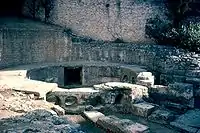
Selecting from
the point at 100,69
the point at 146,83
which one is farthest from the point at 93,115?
the point at 100,69

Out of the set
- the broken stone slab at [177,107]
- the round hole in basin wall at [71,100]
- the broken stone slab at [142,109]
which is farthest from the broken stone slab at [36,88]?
A: the broken stone slab at [177,107]

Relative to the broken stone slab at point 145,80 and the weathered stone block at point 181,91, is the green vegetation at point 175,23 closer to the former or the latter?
the broken stone slab at point 145,80

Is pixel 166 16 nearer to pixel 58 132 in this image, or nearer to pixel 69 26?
pixel 69 26

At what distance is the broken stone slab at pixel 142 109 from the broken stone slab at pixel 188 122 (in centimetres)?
103

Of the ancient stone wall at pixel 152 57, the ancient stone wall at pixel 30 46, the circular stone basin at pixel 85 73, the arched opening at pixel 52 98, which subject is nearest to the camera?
the arched opening at pixel 52 98

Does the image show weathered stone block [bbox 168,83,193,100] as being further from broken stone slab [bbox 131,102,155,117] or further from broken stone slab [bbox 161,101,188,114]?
broken stone slab [bbox 131,102,155,117]

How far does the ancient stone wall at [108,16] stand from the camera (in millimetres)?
17953

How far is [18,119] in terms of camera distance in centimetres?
673

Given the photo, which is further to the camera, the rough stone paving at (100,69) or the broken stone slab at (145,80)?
A: the broken stone slab at (145,80)

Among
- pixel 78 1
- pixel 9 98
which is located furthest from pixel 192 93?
pixel 78 1

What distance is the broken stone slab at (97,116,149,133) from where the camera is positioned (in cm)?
987

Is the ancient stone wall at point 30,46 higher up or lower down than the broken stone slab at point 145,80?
higher up

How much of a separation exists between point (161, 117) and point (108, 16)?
810 cm

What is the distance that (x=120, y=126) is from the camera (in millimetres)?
10188
